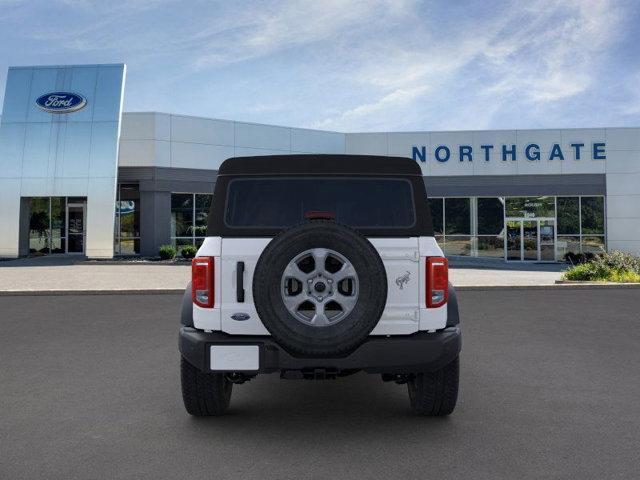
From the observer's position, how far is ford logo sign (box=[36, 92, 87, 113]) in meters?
27.8

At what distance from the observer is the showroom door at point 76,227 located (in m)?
30.3

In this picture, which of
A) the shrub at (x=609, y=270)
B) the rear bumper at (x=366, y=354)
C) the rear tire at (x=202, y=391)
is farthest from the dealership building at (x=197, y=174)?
the rear bumper at (x=366, y=354)

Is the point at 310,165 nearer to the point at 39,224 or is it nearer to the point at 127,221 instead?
the point at 127,221

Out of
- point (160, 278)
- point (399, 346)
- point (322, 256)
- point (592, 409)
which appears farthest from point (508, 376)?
point (160, 278)

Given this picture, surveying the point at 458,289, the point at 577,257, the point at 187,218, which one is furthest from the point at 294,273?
the point at 577,257

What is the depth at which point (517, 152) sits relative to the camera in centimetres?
3138

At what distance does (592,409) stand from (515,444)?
127 cm

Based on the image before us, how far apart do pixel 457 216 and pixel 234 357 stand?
94.6 feet

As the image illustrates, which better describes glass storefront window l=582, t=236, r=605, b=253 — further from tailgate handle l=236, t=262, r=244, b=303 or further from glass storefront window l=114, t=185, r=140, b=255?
tailgate handle l=236, t=262, r=244, b=303

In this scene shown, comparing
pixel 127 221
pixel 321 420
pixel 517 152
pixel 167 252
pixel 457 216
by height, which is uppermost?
pixel 517 152

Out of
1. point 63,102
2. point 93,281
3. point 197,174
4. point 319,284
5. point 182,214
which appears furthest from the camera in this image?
point 182,214

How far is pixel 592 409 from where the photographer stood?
498cm

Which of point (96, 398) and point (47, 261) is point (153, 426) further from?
point (47, 261)

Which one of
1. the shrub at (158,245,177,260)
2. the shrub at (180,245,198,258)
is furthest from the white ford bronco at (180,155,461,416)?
the shrub at (180,245,198,258)
